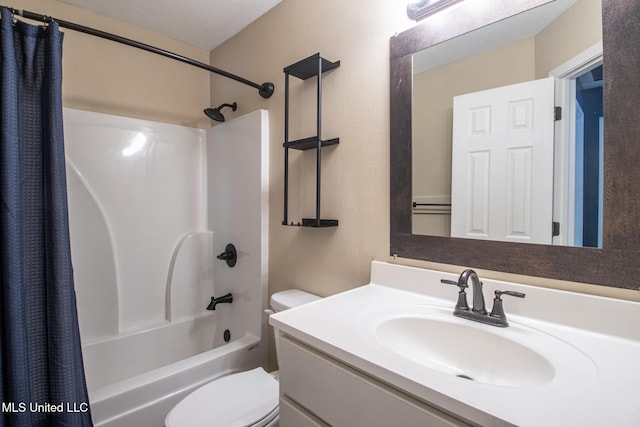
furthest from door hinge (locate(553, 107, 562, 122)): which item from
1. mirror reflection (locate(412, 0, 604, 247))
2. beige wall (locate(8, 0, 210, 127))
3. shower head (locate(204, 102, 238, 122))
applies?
beige wall (locate(8, 0, 210, 127))

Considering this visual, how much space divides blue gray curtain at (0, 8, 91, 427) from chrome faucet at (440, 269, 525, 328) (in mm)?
1365

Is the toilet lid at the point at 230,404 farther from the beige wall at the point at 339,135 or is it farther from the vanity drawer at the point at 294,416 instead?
the beige wall at the point at 339,135

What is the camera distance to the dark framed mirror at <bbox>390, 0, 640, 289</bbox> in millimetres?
702

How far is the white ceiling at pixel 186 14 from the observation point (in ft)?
5.38

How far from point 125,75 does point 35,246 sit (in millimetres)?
1265

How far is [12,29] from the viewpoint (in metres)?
1.08

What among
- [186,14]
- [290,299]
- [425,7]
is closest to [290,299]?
[290,299]

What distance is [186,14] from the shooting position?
173 centimetres

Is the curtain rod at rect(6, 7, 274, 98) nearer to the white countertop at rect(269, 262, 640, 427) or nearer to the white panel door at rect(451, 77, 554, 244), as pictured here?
the white panel door at rect(451, 77, 554, 244)

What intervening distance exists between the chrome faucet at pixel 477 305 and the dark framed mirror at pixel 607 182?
0.12m

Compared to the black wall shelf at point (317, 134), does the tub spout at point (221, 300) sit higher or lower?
lower

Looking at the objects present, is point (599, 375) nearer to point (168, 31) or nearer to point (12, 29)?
point (12, 29)

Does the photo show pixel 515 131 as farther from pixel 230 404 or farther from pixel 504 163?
pixel 230 404

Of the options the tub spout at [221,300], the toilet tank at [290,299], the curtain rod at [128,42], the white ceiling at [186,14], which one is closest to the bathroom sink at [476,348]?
the toilet tank at [290,299]
